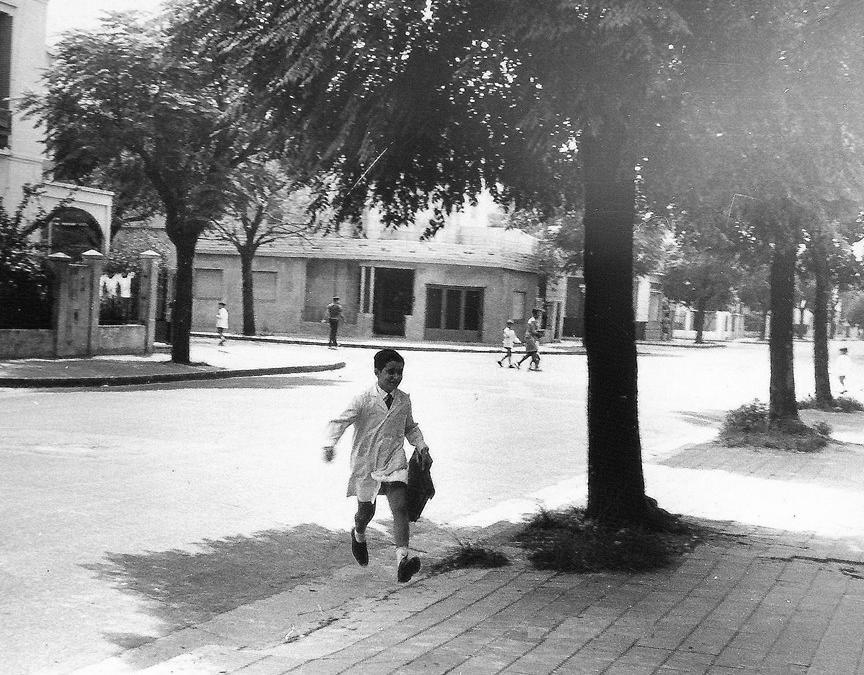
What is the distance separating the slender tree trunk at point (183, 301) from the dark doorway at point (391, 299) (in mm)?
27884

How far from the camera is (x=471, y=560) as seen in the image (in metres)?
6.70

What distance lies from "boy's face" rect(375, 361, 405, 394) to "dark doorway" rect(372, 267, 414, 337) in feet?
153

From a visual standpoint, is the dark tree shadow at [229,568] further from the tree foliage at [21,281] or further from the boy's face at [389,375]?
the tree foliage at [21,281]

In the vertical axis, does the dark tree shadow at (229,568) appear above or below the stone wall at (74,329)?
below

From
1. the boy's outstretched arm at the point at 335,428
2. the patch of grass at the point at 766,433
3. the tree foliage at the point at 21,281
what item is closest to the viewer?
the boy's outstretched arm at the point at 335,428

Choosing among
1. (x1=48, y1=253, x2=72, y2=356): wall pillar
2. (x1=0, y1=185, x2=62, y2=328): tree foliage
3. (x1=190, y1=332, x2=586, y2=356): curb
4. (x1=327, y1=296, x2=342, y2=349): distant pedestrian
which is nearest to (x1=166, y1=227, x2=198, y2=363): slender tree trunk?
(x1=48, y1=253, x2=72, y2=356): wall pillar

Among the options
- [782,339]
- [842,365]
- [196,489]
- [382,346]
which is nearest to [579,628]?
[196,489]

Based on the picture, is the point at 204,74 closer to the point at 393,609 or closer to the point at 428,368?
the point at 393,609

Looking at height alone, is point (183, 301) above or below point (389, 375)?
above

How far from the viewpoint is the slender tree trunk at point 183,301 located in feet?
82.4

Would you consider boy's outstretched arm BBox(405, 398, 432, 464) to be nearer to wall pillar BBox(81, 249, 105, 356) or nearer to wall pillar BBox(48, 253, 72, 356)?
wall pillar BBox(48, 253, 72, 356)

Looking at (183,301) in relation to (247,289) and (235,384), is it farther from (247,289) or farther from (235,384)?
(247,289)

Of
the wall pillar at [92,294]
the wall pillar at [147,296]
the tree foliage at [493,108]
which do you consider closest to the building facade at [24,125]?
the wall pillar at [92,294]

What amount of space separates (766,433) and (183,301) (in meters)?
15.0
